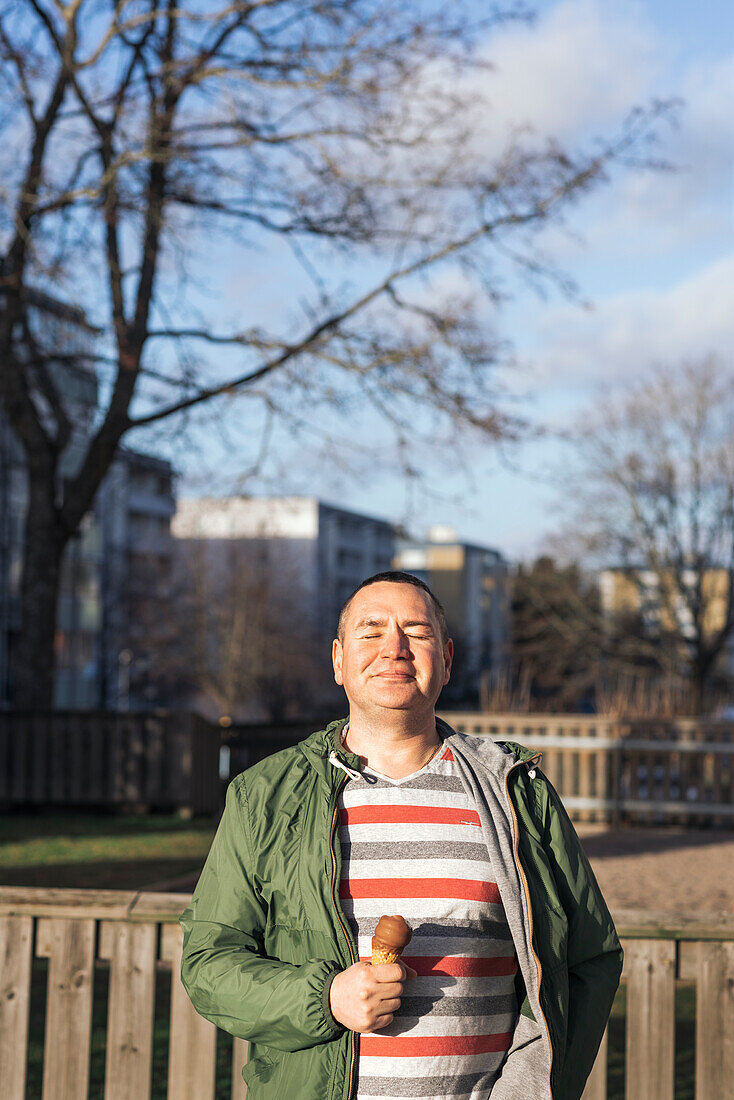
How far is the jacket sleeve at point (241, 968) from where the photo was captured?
230cm

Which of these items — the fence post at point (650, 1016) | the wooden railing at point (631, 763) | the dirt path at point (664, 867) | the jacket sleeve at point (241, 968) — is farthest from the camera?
the wooden railing at point (631, 763)

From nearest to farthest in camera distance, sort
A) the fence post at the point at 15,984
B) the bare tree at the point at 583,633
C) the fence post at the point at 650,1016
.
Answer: the fence post at the point at 650,1016, the fence post at the point at 15,984, the bare tree at the point at 583,633

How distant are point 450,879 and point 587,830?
42.5ft

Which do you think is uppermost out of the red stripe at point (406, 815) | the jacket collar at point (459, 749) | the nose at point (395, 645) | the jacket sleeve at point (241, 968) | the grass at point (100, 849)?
the nose at point (395, 645)

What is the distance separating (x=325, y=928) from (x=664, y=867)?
1013 centimetres

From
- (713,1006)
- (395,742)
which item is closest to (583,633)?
(713,1006)

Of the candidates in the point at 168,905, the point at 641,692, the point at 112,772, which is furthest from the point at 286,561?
the point at 168,905

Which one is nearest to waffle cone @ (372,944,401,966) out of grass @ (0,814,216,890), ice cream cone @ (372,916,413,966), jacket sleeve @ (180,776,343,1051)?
ice cream cone @ (372,916,413,966)

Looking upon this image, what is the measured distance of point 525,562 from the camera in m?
46.3

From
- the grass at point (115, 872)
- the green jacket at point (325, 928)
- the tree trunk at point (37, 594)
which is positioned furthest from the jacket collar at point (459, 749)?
the tree trunk at point (37, 594)

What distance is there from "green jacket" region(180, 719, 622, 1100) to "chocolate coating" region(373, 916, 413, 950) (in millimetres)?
158

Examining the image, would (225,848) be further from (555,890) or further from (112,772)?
(112,772)

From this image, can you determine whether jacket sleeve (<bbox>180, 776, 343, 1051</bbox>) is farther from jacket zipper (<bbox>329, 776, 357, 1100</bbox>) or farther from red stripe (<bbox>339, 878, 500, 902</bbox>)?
red stripe (<bbox>339, 878, 500, 902</bbox>)

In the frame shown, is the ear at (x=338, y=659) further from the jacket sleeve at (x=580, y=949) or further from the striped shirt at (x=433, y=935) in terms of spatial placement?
the jacket sleeve at (x=580, y=949)
